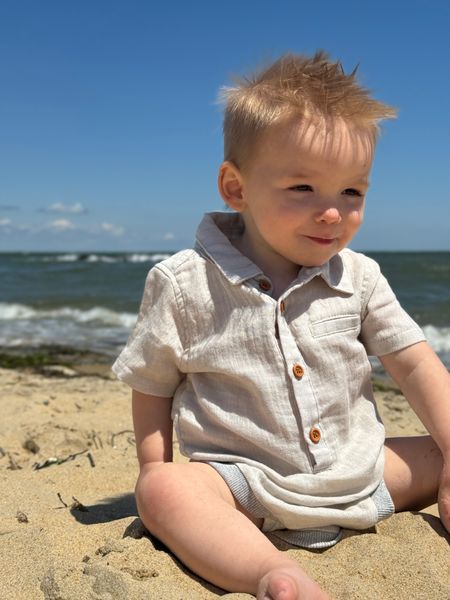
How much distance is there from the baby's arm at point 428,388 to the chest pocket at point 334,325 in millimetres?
195

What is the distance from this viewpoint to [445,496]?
219 centimetres

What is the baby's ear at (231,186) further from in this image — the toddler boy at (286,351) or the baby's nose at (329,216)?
the baby's nose at (329,216)

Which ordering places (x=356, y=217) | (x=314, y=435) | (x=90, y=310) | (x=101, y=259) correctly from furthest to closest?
(x=101, y=259) < (x=90, y=310) < (x=356, y=217) < (x=314, y=435)

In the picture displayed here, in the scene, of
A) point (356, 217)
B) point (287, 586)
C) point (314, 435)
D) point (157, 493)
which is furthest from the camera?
point (356, 217)

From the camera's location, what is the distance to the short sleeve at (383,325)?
2.29m

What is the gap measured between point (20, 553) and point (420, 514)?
1.30 meters

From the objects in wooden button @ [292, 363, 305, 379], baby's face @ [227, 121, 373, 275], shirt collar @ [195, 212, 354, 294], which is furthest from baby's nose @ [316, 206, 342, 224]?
wooden button @ [292, 363, 305, 379]

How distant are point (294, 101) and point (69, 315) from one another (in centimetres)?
1040

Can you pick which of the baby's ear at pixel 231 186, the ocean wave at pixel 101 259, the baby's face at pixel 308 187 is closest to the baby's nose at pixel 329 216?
the baby's face at pixel 308 187

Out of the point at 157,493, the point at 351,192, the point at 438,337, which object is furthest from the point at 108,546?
the point at 438,337

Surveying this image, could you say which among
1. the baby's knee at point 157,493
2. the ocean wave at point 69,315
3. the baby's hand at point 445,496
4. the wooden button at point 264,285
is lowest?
the ocean wave at point 69,315

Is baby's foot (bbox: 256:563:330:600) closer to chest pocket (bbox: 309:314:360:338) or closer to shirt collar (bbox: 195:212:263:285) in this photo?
chest pocket (bbox: 309:314:360:338)

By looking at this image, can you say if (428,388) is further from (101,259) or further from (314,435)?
(101,259)

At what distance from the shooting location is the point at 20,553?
1.91 m
